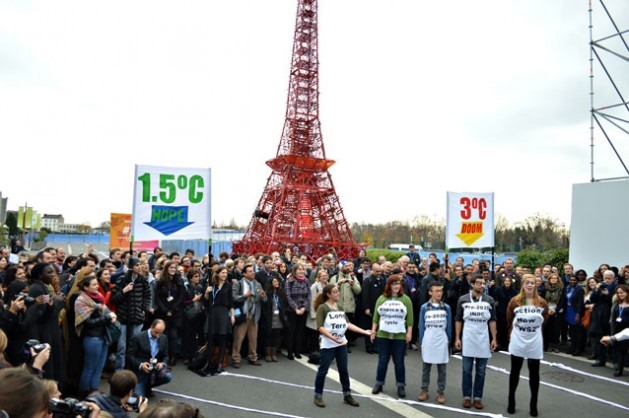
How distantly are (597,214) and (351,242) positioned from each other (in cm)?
2405

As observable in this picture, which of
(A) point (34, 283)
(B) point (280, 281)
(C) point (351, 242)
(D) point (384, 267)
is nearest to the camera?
(A) point (34, 283)

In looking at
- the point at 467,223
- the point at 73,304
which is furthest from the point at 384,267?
the point at 73,304

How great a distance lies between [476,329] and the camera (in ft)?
19.7

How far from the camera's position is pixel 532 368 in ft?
18.9

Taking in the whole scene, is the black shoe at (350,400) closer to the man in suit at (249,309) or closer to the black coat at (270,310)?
the man in suit at (249,309)

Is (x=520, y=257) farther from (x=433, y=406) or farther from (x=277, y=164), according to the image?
(x=277, y=164)

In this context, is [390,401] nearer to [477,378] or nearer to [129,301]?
[477,378]

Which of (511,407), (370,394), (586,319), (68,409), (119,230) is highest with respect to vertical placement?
(119,230)

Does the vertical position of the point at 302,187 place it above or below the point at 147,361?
above

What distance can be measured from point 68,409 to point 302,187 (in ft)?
110

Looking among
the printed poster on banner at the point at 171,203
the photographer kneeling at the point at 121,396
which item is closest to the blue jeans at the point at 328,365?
the photographer kneeling at the point at 121,396

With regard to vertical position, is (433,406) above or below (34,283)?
below

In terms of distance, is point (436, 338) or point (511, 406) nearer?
point (511, 406)

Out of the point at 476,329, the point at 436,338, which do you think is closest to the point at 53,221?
the point at 436,338
